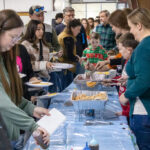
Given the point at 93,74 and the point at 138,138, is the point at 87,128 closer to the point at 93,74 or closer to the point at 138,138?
the point at 138,138

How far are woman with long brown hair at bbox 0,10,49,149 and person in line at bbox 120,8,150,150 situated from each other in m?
0.53

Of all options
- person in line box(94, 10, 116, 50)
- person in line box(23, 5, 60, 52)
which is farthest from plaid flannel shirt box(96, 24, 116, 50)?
person in line box(23, 5, 60, 52)

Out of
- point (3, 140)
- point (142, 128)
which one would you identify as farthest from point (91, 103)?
point (3, 140)

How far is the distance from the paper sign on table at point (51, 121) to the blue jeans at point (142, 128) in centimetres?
56

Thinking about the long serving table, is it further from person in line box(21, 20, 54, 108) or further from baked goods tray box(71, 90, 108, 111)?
person in line box(21, 20, 54, 108)

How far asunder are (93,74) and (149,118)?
0.96 metres

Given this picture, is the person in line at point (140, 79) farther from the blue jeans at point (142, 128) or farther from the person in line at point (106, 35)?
the person in line at point (106, 35)

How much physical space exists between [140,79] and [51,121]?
0.53 meters

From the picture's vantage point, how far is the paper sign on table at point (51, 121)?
39.4 inches

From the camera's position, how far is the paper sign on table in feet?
3.28

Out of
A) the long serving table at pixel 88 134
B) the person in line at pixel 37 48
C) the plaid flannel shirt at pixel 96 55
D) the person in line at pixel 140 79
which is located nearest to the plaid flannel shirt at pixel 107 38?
the plaid flannel shirt at pixel 96 55

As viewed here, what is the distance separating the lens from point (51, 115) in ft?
3.48

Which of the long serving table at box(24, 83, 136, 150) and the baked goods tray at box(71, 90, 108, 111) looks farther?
the baked goods tray at box(71, 90, 108, 111)

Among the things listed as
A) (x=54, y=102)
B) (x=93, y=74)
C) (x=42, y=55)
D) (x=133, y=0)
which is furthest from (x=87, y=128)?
(x=133, y=0)
